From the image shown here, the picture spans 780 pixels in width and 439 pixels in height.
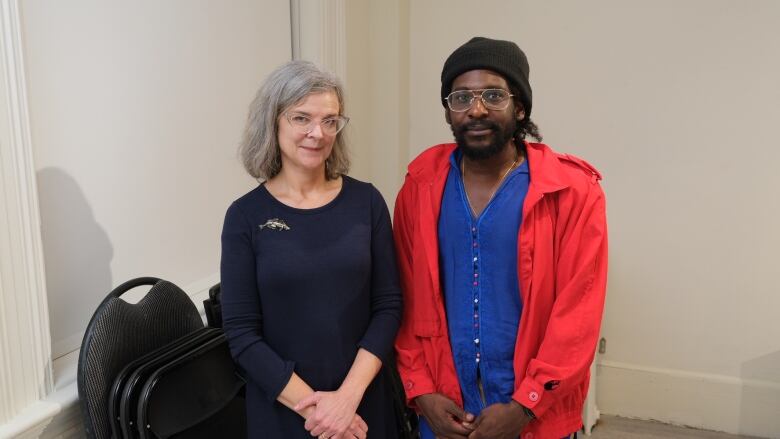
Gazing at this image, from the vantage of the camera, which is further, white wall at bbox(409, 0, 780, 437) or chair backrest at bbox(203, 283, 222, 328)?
white wall at bbox(409, 0, 780, 437)

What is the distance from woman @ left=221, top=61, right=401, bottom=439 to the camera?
3.89 ft

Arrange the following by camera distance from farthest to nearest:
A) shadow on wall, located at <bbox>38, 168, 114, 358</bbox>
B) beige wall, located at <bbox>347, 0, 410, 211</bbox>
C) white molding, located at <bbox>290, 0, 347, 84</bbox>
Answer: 1. beige wall, located at <bbox>347, 0, 410, 211</bbox>
2. white molding, located at <bbox>290, 0, 347, 84</bbox>
3. shadow on wall, located at <bbox>38, 168, 114, 358</bbox>

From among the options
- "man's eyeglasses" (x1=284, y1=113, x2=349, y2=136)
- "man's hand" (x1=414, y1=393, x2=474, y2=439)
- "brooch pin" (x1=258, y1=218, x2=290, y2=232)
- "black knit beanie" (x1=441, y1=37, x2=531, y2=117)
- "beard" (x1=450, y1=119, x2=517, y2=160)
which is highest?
"black knit beanie" (x1=441, y1=37, x2=531, y2=117)

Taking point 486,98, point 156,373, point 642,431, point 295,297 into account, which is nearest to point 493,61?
point 486,98

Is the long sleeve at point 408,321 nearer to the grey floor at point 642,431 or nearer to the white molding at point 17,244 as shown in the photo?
the white molding at point 17,244

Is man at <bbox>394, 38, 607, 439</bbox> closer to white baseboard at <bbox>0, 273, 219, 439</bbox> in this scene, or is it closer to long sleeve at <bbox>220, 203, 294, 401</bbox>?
long sleeve at <bbox>220, 203, 294, 401</bbox>

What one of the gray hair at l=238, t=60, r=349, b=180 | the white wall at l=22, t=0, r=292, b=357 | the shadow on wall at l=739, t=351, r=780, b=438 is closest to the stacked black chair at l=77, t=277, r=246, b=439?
the white wall at l=22, t=0, r=292, b=357

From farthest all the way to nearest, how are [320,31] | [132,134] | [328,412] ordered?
1. [320,31]
2. [132,134]
3. [328,412]

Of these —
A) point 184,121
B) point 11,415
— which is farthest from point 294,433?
point 184,121

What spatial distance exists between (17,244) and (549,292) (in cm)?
108

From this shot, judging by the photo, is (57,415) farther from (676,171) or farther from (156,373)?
(676,171)

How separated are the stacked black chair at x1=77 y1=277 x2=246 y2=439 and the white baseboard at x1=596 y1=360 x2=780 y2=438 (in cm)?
192

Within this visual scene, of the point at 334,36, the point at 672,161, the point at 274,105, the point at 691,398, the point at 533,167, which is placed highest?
the point at 334,36

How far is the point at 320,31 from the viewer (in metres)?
2.41
